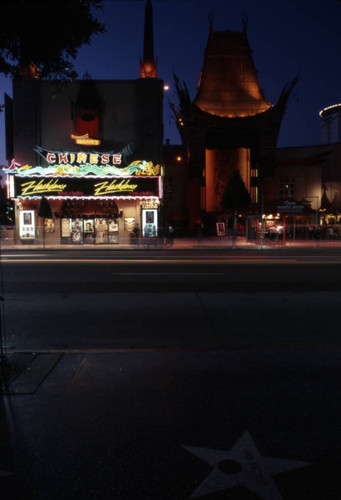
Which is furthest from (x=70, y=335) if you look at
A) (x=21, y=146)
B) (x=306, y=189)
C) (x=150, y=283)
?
(x=306, y=189)

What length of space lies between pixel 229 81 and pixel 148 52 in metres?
9.00

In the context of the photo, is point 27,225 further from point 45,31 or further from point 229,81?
point 45,31

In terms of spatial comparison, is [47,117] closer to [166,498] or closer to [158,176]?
[158,176]

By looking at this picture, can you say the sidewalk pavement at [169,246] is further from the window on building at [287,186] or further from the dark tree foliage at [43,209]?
the window on building at [287,186]

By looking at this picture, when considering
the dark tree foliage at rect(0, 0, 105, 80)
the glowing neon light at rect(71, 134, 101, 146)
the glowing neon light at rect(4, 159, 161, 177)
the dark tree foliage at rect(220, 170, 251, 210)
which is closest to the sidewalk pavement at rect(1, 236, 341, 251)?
the dark tree foliage at rect(220, 170, 251, 210)

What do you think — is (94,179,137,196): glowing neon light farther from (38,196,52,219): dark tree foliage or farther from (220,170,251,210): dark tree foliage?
(220,170,251,210): dark tree foliage

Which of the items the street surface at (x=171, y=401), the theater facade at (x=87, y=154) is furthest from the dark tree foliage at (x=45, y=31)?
the theater facade at (x=87, y=154)

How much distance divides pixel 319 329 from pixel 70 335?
4.42 metres

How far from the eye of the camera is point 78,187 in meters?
33.7

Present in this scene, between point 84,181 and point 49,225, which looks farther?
point 49,225

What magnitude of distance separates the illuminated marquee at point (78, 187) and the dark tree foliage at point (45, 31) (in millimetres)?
28037

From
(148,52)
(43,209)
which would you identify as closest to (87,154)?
(43,209)

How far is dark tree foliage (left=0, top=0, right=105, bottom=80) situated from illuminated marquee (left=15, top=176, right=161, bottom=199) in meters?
28.0

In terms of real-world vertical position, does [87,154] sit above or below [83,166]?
above
